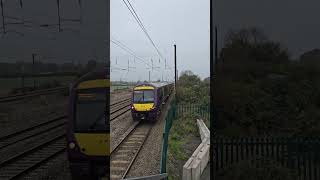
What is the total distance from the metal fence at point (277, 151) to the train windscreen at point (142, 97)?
7193mm

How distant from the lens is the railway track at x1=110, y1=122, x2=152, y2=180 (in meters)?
7.88

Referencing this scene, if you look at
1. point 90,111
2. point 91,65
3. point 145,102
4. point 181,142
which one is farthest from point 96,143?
point 145,102

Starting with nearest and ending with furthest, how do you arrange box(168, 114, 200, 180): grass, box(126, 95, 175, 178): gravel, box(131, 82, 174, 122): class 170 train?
box(168, 114, 200, 180): grass, box(126, 95, 175, 178): gravel, box(131, 82, 174, 122): class 170 train

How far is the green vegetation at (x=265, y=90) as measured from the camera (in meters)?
7.74

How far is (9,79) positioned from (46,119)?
670 mm

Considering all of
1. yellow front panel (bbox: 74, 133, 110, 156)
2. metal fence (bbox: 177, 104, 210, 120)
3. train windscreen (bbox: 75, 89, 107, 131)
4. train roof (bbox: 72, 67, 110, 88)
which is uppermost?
train roof (bbox: 72, 67, 110, 88)

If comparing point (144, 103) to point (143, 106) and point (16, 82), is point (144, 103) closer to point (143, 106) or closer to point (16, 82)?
point (143, 106)

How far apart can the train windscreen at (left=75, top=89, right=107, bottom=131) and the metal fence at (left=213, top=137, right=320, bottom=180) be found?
3442 millimetres

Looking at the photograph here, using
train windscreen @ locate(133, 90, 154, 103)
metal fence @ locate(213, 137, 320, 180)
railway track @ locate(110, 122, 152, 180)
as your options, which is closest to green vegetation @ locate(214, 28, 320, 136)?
metal fence @ locate(213, 137, 320, 180)

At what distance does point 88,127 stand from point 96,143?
0.70ft

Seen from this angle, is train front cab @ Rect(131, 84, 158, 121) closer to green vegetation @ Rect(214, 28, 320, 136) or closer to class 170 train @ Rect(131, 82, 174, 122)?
class 170 train @ Rect(131, 82, 174, 122)

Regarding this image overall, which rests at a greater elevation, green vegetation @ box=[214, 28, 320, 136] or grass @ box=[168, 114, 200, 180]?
green vegetation @ box=[214, 28, 320, 136]

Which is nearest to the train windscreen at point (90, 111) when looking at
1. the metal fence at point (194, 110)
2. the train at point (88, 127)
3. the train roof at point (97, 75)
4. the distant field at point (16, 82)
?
the train at point (88, 127)

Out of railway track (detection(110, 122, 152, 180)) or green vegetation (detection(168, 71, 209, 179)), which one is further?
green vegetation (detection(168, 71, 209, 179))
